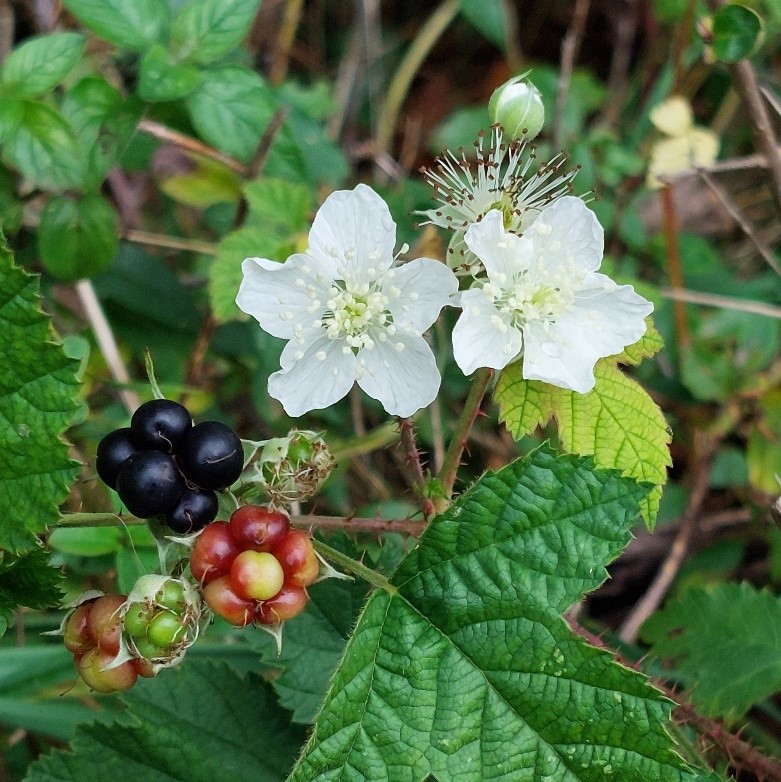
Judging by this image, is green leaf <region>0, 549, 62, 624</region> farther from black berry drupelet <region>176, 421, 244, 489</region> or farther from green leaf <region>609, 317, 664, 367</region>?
green leaf <region>609, 317, 664, 367</region>

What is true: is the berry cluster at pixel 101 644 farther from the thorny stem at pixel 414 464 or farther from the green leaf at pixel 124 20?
the green leaf at pixel 124 20

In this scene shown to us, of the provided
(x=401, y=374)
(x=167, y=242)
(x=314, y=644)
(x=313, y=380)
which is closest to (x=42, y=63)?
(x=167, y=242)

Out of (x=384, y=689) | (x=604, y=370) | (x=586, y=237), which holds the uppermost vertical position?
(x=586, y=237)

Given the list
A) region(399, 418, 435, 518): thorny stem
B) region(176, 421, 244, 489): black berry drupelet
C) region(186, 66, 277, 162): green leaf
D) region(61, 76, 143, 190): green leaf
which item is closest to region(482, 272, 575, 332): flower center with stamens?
region(399, 418, 435, 518): thorny stem

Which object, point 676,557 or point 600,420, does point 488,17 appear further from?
point 600,420

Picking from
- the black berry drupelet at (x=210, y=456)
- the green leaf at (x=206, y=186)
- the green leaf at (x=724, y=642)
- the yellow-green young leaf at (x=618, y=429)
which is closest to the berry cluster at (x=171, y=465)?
the black berry drupelet at (x=210, y=456)

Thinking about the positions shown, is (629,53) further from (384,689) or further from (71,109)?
(384,689)

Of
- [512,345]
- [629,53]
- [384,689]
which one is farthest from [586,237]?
[629,53]
